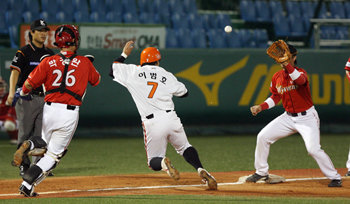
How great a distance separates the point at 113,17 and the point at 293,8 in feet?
21.9

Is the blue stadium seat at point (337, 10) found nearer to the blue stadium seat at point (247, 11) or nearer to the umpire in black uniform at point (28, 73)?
the blue stadium seat at point (247, 11)

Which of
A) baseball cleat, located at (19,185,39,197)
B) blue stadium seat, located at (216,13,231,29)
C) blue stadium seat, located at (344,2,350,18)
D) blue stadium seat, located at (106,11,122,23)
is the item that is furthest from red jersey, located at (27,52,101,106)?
blue stadium seat, located at (344,2,350,18)

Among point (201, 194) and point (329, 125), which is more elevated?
point (201, 194)

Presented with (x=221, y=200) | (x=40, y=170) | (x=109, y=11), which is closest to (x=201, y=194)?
(x=221, y=200)

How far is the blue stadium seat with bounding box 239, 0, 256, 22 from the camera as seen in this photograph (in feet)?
67.1

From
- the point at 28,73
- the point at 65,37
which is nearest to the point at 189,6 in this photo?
the point at 28,73

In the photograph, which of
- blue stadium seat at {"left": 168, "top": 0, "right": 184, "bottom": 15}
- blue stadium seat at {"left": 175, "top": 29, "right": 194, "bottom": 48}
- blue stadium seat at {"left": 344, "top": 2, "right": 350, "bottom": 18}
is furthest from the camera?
blue stadium seat at {"left": 344, "top": 2, "right": 350, "bottom": 18}

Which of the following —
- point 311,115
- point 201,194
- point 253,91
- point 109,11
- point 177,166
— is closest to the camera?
point 201,194

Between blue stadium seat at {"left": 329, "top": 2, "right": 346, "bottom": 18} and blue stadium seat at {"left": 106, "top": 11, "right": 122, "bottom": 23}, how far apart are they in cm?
775

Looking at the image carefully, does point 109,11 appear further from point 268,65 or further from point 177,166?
point 177,166

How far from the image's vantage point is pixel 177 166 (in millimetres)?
10625

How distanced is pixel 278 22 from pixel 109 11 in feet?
18.3

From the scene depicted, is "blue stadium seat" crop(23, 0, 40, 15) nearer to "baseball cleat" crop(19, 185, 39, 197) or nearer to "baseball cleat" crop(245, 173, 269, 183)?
"baseball cleat" crop(245, 173, 269, 183)

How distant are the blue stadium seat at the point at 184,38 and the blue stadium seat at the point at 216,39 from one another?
0.66 metres
